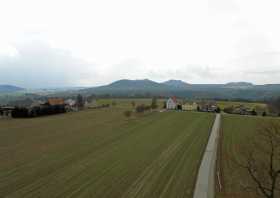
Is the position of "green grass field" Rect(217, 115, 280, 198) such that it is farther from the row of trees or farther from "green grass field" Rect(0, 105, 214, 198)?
the row of trees

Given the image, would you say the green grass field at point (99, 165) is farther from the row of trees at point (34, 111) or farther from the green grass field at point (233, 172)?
the row of trees at point (34, 111)

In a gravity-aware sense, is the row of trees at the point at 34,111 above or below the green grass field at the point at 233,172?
above

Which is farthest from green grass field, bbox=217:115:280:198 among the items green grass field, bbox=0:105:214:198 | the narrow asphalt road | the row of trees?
the row of trees

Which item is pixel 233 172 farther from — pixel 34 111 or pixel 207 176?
pixel 34 111

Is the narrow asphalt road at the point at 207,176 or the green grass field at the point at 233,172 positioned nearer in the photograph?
the narrow asphalt road at the point at 207,176

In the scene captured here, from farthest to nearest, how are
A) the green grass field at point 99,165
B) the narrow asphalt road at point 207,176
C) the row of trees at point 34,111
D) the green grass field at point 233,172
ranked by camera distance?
the row of trees at point 34,111
the green grass field at point 99,165
the green grass field at point 233,172
the narrow asphalt road at point 207,176

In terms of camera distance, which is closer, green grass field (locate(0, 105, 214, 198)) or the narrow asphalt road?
the narrow asphalt road

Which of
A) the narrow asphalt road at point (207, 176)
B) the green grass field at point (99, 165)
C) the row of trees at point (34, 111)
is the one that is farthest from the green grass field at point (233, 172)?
the row of trees at point (34, 111)

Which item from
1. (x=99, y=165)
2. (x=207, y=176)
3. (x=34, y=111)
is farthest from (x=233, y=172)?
(x=34, y=111)

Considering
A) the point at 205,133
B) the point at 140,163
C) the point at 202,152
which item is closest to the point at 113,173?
the point at 140,163
